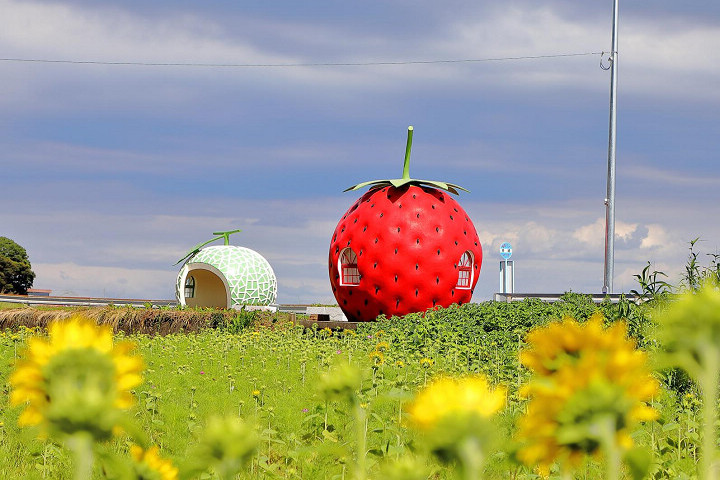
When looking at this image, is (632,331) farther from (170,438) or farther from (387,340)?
(170,438)

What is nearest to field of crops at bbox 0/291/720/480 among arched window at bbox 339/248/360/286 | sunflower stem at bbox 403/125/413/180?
arched window at bbox 339/248/360/286

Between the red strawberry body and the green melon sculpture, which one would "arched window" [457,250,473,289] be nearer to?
the red strawberry body

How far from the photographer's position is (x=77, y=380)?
103 cm

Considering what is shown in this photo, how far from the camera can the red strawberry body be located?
573 inches

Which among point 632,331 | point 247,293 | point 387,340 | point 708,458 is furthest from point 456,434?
point 247,293

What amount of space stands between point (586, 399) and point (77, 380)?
A: 2.31ft

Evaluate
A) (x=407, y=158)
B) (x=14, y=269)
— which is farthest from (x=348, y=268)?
(x=14, y=269)

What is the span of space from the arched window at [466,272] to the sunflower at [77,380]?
1489 centimetres

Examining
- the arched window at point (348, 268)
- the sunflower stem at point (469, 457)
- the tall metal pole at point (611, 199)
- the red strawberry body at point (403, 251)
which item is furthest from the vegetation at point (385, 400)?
the tall metal pole at point (611, 199)

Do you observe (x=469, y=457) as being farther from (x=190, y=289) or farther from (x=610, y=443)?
(x=190, y=289)

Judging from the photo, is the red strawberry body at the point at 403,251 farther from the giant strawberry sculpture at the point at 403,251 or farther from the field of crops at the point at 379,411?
the field of crops at the point at 379,411

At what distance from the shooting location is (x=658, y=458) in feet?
17.7

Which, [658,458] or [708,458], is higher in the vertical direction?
[708,458]

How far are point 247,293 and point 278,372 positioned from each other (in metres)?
13.3
